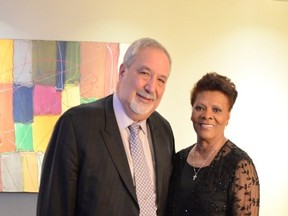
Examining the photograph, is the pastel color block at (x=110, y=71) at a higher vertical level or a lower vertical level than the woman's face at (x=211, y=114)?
higher

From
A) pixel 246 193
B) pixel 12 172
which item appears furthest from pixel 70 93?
pixel 246 193

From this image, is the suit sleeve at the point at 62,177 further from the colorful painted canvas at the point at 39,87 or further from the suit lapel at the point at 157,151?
the colorful painted canvas at the point at 39,87

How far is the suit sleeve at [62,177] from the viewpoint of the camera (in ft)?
4.12

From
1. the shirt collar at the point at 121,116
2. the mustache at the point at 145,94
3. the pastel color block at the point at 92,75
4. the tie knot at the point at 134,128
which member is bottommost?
the tie knot at the point at 134,128

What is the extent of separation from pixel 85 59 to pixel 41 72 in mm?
419

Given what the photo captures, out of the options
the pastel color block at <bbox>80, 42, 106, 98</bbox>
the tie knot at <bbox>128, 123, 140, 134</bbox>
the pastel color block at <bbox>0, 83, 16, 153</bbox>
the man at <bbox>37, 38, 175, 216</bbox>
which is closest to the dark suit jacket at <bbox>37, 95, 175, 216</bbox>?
the man at <bbox>37, 38, 175, 216</bbox>

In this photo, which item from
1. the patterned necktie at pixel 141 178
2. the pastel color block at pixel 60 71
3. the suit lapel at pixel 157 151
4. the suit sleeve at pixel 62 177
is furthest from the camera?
the pastel color block at pixel 60 71

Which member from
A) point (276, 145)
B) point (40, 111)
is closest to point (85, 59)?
point (40, 111)

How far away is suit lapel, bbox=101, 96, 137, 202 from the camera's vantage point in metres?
1.31

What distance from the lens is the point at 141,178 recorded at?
54.9 inches

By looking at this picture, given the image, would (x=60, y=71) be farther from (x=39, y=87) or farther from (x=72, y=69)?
(x=39, y=87)

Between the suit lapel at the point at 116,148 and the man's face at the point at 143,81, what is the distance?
108 millimetres

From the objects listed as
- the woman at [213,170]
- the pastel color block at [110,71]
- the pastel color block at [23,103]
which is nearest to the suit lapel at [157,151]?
the woman at [213,170]

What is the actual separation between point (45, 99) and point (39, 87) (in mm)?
123
